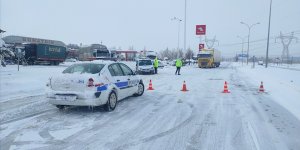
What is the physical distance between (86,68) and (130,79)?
2.38 metres

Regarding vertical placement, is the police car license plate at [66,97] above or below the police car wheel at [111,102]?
above

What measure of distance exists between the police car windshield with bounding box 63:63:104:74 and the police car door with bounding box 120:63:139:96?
1.66 meters

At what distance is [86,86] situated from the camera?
853 centimetres

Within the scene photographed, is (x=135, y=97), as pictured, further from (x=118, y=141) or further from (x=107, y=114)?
(x=118, y=141)

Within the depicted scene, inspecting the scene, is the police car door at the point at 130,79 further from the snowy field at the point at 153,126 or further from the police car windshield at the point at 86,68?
the police car windshield at the point at 86,68

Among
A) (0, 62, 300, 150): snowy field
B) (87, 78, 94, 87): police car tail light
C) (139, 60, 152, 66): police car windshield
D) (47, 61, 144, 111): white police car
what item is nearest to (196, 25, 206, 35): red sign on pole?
(139, 60, 152, 66): police car windshield

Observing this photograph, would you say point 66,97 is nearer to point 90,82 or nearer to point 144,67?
point 90,82

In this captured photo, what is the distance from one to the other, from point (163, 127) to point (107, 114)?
85.7 inches

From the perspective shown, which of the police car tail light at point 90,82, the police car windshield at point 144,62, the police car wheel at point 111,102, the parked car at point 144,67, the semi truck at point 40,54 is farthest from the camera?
the semi truck at point 40,54

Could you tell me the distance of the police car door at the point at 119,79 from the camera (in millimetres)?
9875

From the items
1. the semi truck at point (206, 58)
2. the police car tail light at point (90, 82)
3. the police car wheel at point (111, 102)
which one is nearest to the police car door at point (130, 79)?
the police car wheel at point (111, 102)

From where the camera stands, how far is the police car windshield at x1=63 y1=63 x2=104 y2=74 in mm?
9211

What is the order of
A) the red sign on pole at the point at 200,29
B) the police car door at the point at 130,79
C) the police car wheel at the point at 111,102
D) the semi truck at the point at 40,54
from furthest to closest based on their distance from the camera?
the red sign on pole at the point at 200,29
the semi truck at the point at 40,54
the police car door at the point at 130,79
the police car wheel at the point at 111,102

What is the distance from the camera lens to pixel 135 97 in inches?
495
